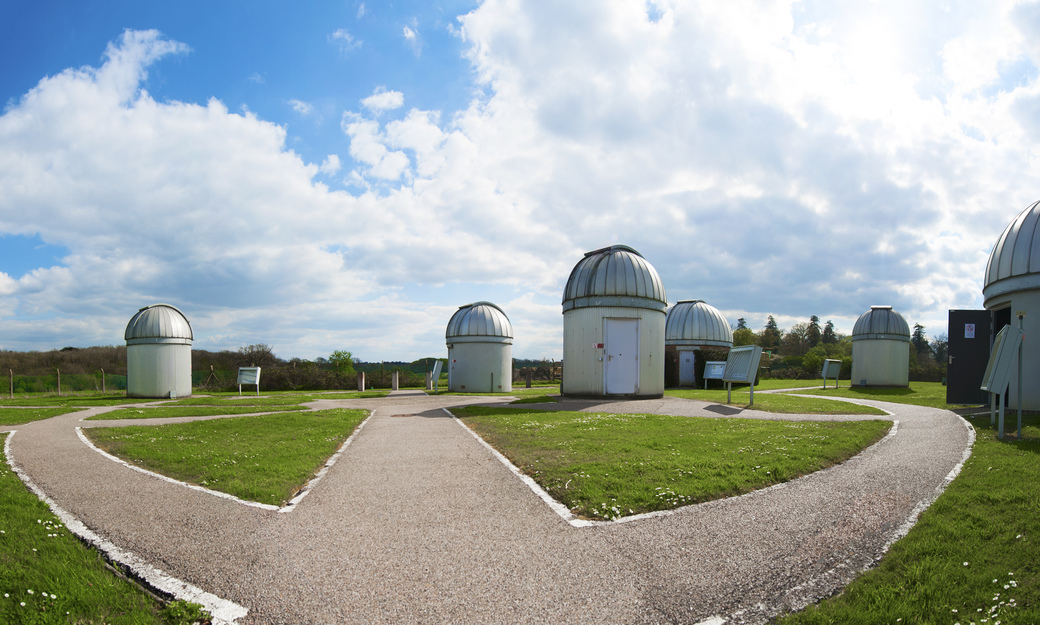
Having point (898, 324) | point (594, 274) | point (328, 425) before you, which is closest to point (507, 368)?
point (594, 274)

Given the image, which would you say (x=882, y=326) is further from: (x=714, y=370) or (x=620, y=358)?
(x=620, y=358)

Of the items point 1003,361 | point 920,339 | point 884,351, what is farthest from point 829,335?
point 1003,361

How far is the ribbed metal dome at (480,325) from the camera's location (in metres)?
31.6

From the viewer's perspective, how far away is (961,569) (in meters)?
3.88

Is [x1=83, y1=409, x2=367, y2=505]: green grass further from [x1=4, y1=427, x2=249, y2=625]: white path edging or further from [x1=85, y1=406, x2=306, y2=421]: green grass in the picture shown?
[x1=85, y1=406, x2=306, y2=421]: green grass

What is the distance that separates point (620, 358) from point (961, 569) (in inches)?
673

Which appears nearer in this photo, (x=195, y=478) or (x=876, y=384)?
(x=195, y=478)

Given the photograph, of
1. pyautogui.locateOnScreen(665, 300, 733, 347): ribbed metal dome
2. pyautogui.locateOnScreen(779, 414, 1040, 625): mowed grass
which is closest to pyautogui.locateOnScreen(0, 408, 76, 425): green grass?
pyautogui.locateOnScreen(779, 414, 1040, 625): mowed grass

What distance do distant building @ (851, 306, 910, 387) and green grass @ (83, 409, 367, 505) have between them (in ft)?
98.8

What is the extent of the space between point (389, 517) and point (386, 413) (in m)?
12.4

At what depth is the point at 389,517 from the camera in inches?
210

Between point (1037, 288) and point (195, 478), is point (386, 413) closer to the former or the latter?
point (195, 478)

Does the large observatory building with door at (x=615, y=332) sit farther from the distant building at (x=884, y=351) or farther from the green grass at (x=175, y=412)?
the distant building at (x=884, y=351)

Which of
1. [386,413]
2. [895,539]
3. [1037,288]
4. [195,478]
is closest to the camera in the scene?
[895,539]
